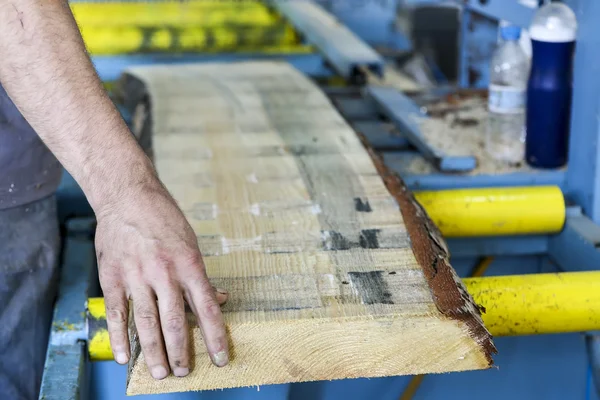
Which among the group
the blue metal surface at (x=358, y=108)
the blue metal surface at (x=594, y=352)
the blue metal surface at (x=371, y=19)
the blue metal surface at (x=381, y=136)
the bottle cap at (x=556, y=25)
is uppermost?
the bottle cap at (x=556, y=25)

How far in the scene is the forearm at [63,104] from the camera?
94 cm

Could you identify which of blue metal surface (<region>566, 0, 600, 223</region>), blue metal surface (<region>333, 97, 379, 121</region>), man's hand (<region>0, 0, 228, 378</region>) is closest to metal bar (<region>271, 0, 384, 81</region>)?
blue metal surface (<region>333, 97, 379, 121</region>)

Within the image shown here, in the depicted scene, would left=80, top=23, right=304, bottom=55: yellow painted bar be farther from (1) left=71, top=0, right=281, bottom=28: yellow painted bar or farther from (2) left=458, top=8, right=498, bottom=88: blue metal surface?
(2) left=458, top=8, right=498, bottom=88: blue metal surface

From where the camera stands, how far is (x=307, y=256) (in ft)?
3.81

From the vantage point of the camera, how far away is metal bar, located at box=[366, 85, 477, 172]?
1.73 metres

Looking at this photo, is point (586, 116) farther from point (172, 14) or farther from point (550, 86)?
point (172, 14)

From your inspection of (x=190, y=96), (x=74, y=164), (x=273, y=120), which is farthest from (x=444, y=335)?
(x=190, y=96)

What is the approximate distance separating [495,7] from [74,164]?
1.74 metres

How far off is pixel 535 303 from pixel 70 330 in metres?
0.77

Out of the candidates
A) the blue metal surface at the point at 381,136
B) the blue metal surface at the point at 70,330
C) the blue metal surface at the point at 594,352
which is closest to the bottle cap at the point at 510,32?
the blue metal surface at the point at 381,136

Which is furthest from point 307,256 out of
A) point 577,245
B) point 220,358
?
point 577,245

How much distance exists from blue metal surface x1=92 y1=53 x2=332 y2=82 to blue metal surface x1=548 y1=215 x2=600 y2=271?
144 centimetres

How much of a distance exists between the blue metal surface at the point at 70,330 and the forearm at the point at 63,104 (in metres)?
0.41

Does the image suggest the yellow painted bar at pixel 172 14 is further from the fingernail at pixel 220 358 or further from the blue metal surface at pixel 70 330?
the fingernail at pixel 220 358
